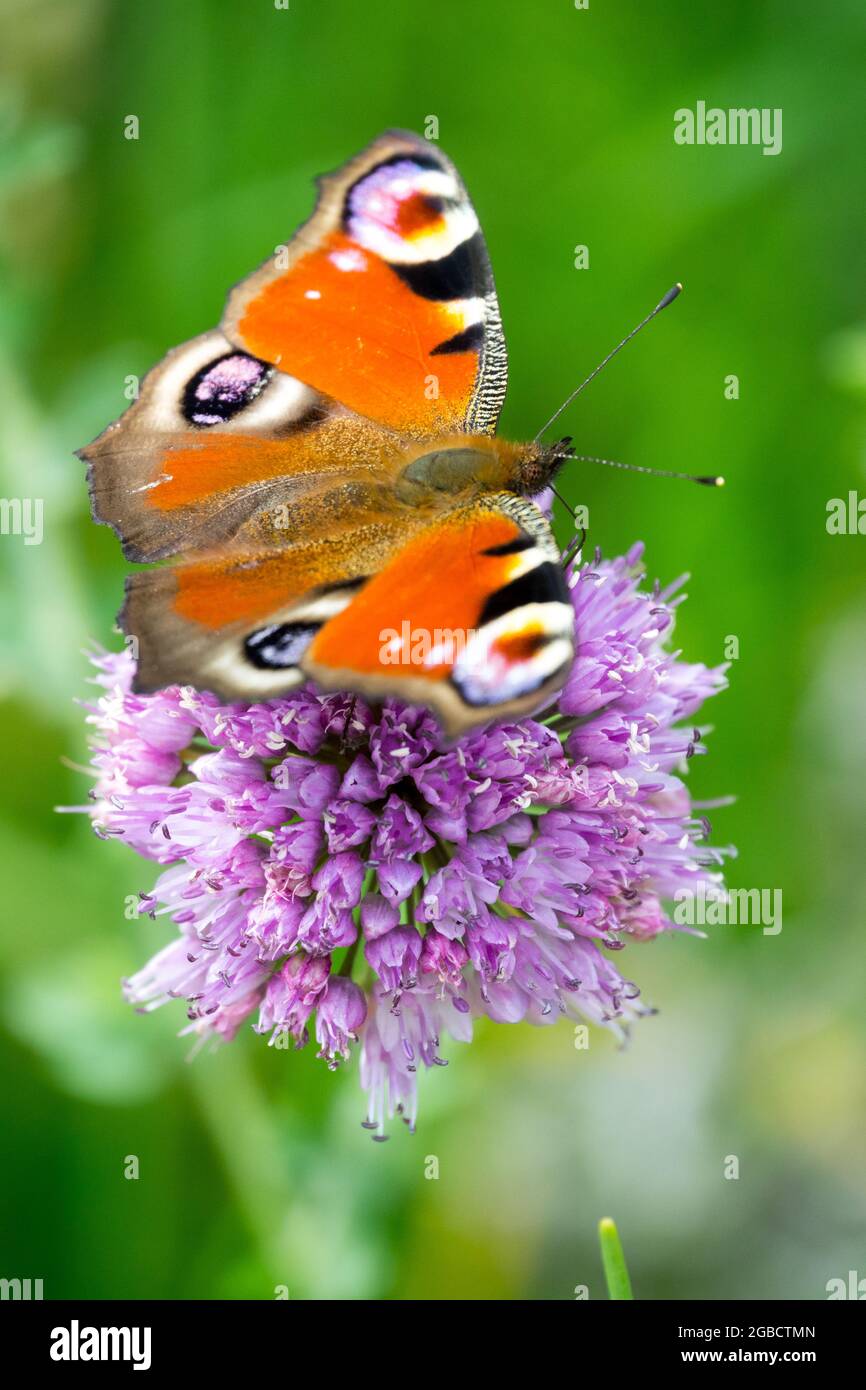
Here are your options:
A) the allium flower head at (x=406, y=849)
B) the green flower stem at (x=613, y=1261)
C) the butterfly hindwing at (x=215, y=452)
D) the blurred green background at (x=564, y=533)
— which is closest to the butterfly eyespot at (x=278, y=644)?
the allium flower head at (x=406, y=849)

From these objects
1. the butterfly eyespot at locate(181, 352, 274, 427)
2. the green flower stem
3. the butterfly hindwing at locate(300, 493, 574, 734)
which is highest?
the butterfly eyespot at locate(181, 352, 274, 427)

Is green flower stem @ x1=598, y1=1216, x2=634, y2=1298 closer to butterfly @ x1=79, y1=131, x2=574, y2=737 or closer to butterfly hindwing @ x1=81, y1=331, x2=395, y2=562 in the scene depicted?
butterfly @ x1=79, y1=131, x2=574, y2=737

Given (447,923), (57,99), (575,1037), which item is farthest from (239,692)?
(57,99)

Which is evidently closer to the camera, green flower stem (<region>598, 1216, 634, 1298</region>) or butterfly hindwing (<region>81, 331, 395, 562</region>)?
green flower stem (<region>598, 1216, 634, 1298</region>)

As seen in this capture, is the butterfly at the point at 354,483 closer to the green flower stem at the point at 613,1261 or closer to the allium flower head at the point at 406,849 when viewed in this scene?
the allium flower head at the point at 406,849

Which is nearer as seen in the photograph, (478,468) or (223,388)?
(478,468)

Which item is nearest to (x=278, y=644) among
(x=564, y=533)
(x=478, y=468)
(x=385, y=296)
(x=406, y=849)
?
(x=406, y=849)

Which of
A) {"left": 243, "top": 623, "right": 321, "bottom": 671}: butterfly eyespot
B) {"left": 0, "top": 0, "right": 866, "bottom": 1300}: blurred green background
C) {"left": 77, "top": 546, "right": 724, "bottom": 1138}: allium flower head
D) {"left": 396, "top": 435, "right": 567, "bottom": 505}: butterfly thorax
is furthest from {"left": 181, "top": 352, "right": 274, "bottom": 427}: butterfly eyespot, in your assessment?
{"left": 0, "top": 0, "right": 866, "bottom": 1300}: blurred green background

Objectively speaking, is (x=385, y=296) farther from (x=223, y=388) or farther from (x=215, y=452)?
(x=215, y=452)
